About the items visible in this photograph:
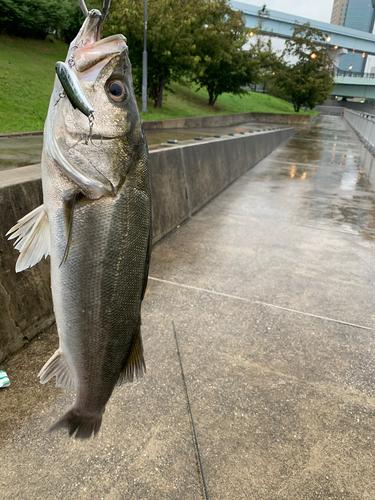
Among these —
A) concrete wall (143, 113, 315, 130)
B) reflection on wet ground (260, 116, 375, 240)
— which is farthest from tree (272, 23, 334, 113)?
reflection on wet ground (260, 116, 375, 240)

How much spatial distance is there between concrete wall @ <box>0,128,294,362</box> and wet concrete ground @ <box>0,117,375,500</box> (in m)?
0.25

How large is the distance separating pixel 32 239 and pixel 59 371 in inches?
22.4

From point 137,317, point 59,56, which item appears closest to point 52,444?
point 137,317

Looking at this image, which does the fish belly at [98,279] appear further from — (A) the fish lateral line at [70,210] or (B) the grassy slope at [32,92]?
(B) the grassy slope at [32,92]

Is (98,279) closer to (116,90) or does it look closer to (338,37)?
(116,90)

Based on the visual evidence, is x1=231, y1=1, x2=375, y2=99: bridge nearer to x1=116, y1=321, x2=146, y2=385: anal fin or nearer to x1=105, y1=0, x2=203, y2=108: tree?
x1=105, y1=0, x2=203, y2=108: tree

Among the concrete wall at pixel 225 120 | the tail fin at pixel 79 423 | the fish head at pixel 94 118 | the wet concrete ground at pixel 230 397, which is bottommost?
the wet concrete ground at pixel 230 397

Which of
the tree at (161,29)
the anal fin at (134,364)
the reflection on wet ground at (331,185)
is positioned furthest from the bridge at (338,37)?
the anal fin at (134,364)

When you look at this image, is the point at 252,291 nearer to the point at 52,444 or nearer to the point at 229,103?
the point at 52,444

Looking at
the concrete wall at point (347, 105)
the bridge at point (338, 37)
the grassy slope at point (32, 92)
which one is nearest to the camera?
the grassy slope at point (32, 92)

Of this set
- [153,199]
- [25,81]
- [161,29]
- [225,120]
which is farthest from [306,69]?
[153,199]

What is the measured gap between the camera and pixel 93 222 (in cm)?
141

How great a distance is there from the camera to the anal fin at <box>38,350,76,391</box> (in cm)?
155

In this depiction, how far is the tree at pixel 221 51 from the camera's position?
87.0 feet
